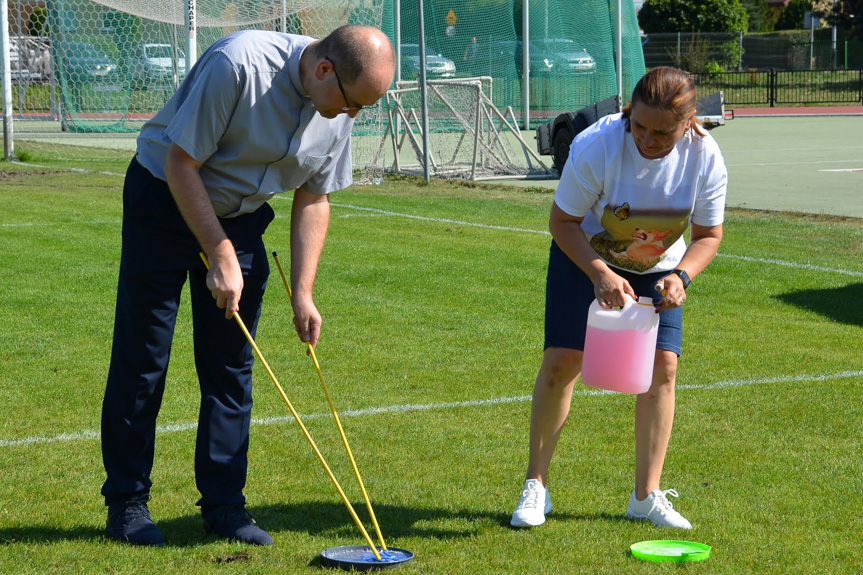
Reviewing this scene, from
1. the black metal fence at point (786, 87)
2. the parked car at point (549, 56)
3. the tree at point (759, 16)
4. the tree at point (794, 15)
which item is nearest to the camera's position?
the parked car at point (549, 56)

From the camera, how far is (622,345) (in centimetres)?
401

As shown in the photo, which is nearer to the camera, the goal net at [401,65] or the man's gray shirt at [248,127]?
the man's gray shirt at [248,127]

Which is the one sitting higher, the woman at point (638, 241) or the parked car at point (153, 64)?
the parked car at point (153, 64)

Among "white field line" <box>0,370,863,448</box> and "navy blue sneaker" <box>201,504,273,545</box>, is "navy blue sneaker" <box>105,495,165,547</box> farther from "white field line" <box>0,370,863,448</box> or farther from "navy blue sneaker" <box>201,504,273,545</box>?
"white field line" <box>0,370,863,448</box>

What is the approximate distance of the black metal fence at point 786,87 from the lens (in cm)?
4538

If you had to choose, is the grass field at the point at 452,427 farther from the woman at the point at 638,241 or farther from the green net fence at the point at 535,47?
the green net fence at the point at 535,47

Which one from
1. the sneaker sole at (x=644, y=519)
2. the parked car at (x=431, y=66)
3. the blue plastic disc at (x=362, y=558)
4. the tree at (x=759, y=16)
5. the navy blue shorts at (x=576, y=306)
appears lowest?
the sneaker sole at (x=644, y=519)

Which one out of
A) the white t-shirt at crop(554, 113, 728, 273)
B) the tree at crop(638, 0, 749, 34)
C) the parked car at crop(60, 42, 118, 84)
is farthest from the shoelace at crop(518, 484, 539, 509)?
the tree at crop(638, 0, 749, 34)

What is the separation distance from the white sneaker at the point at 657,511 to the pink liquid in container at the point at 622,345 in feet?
1.60

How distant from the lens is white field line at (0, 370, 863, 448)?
208 inches

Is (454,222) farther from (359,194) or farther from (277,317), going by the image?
(277,317)

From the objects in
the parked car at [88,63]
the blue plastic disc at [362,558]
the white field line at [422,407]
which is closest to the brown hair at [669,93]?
the blue plastic disc at [362,558]

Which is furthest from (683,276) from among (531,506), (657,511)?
(531,506)

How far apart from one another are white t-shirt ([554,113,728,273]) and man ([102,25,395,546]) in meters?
0.82
